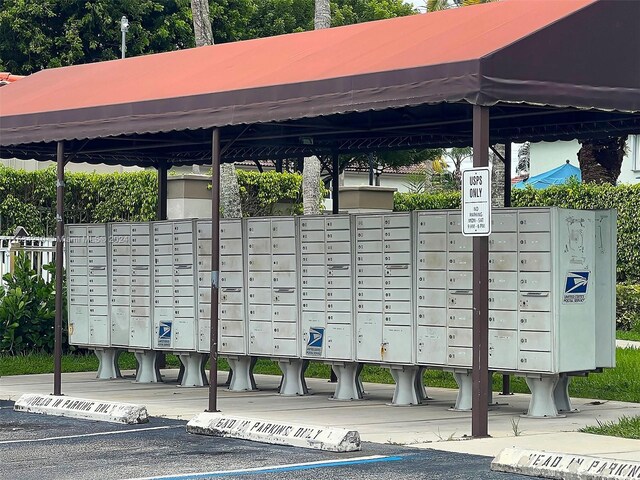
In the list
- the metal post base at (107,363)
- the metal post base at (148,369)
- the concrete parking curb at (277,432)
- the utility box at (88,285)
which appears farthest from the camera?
the metal post base at (107,363)

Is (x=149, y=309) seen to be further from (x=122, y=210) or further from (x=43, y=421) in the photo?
(x=122, y=210)

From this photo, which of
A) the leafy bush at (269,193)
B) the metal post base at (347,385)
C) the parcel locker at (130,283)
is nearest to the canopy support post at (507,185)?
the metal post base at (347,385)

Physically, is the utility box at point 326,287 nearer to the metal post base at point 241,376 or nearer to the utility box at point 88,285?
the metal post base at point 241,376

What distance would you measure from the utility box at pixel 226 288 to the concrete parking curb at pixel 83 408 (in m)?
2.47

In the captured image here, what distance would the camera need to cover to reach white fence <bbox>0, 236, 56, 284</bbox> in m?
20.7

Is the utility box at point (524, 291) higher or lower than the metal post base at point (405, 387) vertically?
higher

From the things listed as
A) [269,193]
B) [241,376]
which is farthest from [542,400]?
[269,193]

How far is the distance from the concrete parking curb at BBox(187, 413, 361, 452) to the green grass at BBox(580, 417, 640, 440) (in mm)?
2494

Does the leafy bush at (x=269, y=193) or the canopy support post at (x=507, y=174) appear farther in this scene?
the leafy bush at (x=269, y=193)

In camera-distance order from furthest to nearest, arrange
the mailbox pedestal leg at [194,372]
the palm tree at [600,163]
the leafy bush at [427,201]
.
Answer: the palm tree at [600,163] → the leafy bush at [427,201] → the mailbox pedestal leg at [194,372]

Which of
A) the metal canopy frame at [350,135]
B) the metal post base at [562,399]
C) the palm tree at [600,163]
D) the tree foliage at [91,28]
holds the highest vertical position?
the tree foliage at [91,28]

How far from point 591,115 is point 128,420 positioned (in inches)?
238

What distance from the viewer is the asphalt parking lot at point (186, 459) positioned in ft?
31.7

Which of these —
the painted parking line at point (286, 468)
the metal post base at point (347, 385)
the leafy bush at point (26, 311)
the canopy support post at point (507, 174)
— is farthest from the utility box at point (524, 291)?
the leafy bush at point (26, 311)
